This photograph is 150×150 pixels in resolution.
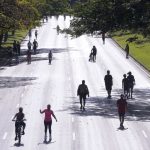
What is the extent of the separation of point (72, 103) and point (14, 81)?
12.9 m

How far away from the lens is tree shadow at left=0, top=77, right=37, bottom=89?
46938 millimetres

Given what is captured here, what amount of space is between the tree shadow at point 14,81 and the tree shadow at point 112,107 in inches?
334

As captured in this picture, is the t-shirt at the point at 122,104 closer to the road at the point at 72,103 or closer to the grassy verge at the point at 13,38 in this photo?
the road at the point at 72,103

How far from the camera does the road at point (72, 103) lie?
25875 mm

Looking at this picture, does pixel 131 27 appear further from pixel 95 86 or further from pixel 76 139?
pixel 76 139

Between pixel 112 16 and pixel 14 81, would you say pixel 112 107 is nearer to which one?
pixel 112 16

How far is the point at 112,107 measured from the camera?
118 ft

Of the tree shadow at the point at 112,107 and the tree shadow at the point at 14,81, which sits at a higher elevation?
the tree shadow at the point at 112,107

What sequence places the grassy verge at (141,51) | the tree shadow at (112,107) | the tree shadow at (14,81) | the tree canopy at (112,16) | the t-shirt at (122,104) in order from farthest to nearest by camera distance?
1. the grassy verge at (141,51)
2. the tree shadow at (14,81)
3. the tree canopy at (112,16)
4. the tree shadow at (112,107)
5. the t-shirt at (122,104)

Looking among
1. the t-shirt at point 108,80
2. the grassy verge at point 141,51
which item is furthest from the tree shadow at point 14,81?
the t-shirt at point 108,80

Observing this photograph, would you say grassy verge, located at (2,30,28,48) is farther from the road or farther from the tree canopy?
the tree canopy

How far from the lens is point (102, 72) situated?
5456 centimetres

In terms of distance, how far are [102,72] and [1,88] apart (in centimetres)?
1195

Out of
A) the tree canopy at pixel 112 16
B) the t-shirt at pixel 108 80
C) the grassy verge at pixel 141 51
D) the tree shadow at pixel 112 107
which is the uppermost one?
the tree canopy at pixel 112 16
